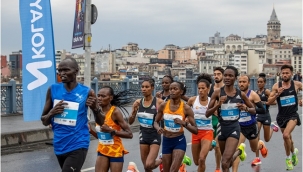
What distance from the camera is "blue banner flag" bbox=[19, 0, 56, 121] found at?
14078 mm

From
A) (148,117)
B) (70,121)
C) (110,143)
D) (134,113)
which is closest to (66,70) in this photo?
(70,121)

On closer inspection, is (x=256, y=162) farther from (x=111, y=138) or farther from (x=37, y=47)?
(x=37, y=47)

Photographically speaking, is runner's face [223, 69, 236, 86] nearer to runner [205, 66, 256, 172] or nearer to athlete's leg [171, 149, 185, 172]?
runner [205, 66, 256, 172]

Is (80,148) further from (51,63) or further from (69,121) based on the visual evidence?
(51,63)

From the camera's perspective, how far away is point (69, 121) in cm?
654

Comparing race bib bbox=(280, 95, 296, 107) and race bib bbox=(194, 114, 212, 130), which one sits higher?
race bib bbox=(280, 95, 296, 107)

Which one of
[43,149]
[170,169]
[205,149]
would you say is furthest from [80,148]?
[43,149]

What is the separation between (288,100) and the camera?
11.8 m

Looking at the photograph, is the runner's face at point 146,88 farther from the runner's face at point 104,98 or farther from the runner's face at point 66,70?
the runner's face at point 66,70

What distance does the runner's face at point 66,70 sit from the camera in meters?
6.54

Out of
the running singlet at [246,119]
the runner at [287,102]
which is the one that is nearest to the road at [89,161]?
the runner at [287,102]

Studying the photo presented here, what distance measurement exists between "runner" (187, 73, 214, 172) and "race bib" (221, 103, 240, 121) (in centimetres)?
43

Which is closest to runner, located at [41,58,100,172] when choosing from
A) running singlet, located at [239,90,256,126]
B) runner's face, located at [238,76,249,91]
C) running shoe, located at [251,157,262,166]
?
runner's face, located at [238,76,249,91]

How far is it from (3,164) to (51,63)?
10.7 feet
